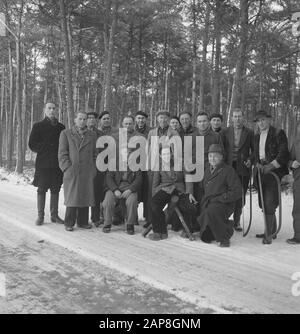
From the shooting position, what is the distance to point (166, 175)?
6336 mm

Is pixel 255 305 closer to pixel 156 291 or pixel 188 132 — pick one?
pixel 156 291

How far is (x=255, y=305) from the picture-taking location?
145 inches

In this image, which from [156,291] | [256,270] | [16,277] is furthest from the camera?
[256,270]

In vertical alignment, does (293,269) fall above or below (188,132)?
below

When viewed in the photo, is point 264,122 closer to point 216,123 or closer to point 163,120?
point 216,123

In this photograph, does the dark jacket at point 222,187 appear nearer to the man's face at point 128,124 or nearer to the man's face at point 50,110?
the man's face at point 128,124

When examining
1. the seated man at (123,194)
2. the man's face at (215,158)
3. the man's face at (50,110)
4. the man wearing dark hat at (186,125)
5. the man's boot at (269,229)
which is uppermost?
the man's face at (50,110)

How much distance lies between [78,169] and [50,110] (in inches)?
47.6

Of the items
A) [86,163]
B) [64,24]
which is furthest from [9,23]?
[86,163]

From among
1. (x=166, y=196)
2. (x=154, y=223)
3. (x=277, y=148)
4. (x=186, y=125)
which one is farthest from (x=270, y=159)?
(x=154, y=223)

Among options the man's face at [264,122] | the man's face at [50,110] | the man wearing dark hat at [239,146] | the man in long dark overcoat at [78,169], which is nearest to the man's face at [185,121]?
the man wearing dark hat at [239,146]

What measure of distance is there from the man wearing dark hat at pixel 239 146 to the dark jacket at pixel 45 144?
9.73ft

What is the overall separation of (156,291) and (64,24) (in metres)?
12.1

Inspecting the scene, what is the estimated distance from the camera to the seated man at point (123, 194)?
6.42 metres
